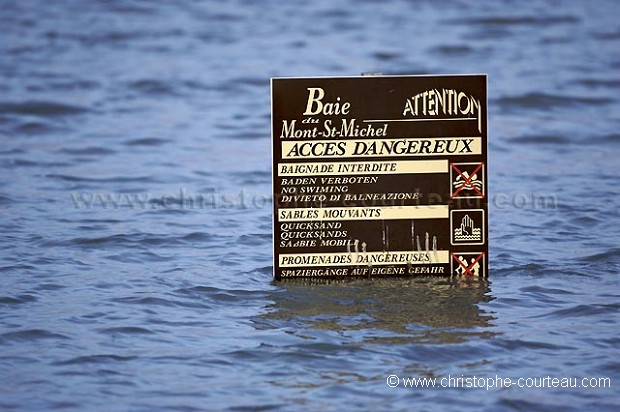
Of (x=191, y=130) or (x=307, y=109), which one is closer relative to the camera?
(x=307, y=109)

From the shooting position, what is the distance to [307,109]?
5.80 m

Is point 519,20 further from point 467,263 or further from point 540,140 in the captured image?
point 467,263

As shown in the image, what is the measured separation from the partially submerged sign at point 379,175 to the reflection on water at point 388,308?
0.08 m

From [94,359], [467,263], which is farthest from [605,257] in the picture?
[94,359]

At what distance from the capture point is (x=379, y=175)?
5848mm

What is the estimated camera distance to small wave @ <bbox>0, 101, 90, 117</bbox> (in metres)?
11.1

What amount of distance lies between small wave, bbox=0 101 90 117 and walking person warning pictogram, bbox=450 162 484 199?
623 centimetres

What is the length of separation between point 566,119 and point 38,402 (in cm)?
751

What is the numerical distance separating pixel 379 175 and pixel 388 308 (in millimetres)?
725

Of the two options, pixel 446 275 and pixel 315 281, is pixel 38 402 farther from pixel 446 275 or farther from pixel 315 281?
pixel 446 275

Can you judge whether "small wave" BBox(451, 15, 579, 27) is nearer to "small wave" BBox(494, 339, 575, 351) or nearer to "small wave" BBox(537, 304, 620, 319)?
"small wave" BBox(537, 304, 620, 319)

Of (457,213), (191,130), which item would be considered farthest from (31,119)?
(457,213)

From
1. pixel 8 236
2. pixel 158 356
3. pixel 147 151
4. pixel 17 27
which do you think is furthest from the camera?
pixel 17 27

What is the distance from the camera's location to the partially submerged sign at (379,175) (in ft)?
19.0
